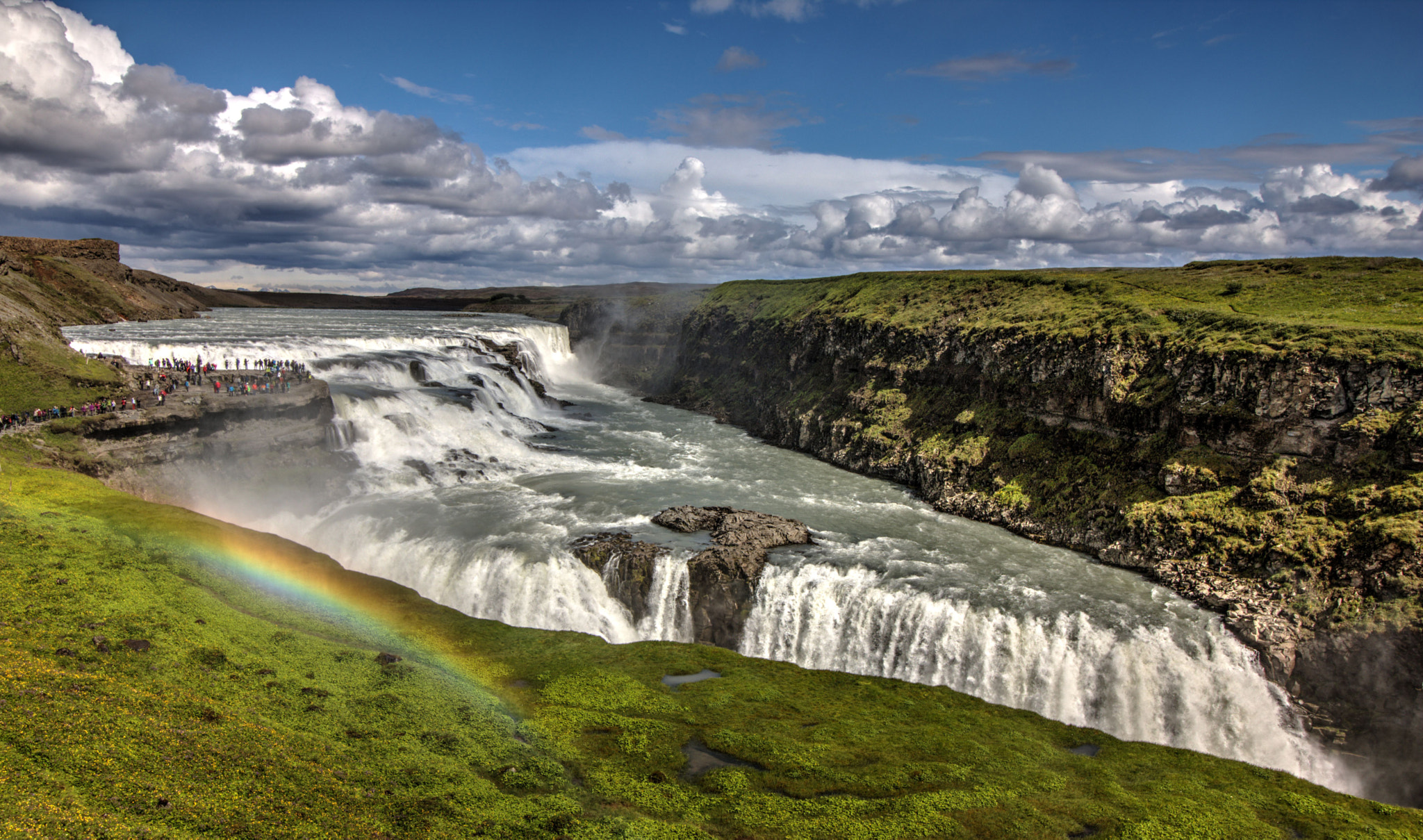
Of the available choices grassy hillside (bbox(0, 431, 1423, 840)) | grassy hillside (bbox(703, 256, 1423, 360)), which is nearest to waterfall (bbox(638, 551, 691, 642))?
grassy hillside (bbox(0, 431, 1423, 840))

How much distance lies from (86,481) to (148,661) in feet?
65.3

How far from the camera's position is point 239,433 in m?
37.9

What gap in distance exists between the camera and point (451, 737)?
1772cm

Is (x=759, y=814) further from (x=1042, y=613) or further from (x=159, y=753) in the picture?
(x=1042, y=613)

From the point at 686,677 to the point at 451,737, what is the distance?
29.2ft

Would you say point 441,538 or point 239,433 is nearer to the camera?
point 441,538

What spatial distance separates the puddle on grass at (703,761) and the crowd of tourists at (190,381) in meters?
33.8

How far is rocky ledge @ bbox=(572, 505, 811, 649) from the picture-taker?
95.2ft

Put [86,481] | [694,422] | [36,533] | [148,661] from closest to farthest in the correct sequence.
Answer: [148,661] < [36,533] < [86,481] < [694,422]

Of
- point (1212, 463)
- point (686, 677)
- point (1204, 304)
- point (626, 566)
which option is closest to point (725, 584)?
point (626, 566)

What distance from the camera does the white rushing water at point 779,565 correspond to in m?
24.0

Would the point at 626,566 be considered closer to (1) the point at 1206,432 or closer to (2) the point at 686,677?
(2) the point at 686,677

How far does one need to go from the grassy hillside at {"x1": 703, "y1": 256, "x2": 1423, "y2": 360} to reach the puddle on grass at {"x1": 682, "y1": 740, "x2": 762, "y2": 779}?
3061cm

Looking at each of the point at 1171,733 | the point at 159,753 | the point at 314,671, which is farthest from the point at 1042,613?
the point at 159,753
